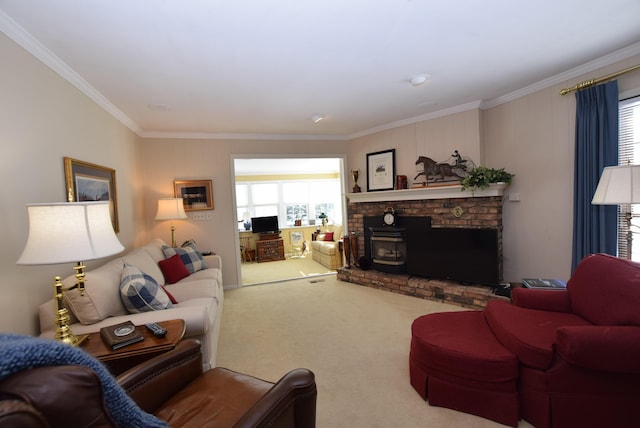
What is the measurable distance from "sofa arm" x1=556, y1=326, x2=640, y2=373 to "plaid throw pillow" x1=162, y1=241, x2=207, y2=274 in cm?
361

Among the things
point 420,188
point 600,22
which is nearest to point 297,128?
point 420,188

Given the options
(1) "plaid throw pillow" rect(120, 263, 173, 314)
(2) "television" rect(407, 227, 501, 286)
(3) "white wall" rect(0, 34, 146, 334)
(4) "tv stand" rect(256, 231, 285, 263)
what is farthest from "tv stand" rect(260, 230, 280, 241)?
(1) "plaid throw pillow" rect(120, 263, 173, 314)

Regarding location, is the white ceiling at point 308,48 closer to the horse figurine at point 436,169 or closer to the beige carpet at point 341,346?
the horse figurine at point 436,169

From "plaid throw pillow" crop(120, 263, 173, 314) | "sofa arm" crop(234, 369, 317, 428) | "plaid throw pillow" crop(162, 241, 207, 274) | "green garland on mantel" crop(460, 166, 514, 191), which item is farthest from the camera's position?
"plaid throw pillow" crop(162, 241, 207, 274)

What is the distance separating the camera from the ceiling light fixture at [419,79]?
105 inches

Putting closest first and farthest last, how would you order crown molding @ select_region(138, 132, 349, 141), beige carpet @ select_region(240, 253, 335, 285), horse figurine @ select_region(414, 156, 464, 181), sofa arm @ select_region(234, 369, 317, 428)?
1. sofa arm @ select_region(234, 369, 317, 428)
2. horse figurine @ select_region(414, 156, 464, 181)
3. crown molding @ select_region(138, 132, 349, 141)
4. beige carpet @ select_region(240, 253, 335, 285)

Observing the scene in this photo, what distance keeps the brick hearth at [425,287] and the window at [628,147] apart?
3.78 feet

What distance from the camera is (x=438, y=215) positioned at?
151 inches

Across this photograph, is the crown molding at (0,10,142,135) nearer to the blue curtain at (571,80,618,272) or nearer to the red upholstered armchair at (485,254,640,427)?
the red upholstered armchair at (485,254,640,427)

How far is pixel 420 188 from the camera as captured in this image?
12.8 feet

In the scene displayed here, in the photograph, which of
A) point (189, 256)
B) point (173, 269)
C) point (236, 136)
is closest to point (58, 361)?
point (173, 269)

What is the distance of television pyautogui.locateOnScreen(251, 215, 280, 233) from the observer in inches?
290

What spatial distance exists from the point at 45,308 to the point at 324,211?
7.07 metres

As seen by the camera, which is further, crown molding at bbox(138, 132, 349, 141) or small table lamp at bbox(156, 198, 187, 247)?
crown molding at bbox(138, 132, 349, 141)
